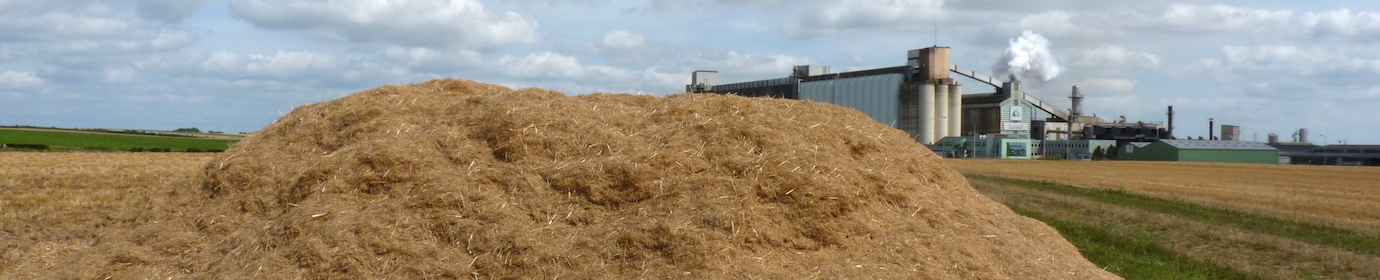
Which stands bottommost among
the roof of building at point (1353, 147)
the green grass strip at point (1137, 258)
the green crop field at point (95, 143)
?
the green grass strip at point (1137, 258)

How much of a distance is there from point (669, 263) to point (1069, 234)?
378 inches

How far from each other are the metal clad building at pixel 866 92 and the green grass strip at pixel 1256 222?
178 feet

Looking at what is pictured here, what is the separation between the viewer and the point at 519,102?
961 cm

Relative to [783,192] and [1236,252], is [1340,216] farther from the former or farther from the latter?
[783,192]

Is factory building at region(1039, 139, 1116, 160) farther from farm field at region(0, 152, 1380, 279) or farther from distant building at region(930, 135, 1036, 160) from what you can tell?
farm field at region(0, 152, 1380, 279)

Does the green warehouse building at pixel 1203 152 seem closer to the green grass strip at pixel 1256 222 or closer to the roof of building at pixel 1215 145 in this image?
the roof of building at pixel 1215 145

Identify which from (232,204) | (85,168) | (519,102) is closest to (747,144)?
(519,102)

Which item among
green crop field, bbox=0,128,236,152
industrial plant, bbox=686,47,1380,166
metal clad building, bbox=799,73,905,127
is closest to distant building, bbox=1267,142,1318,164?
industrial plant, bbox=686,47,1380,166

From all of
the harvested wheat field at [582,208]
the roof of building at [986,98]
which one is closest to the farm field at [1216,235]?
the harvested wheat field at [582,208]

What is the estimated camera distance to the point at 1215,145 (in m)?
91.9

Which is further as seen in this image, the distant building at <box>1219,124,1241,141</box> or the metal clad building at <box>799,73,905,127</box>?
the distant building at <box>1219,124,1241,141</box>

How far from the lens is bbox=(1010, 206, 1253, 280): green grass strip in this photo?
1004 cm

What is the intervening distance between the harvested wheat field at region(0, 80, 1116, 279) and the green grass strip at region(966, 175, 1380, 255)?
→ 7.68 meters

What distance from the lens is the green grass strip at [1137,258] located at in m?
10.0
